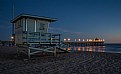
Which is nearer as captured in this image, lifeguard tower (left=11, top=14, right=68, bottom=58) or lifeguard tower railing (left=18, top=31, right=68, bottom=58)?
lifeguard tower railing (left=18, top=31, right=68, bottom=58)

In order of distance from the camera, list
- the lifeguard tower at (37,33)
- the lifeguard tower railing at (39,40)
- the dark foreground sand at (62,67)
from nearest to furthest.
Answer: the dark foreground sand at (62,67)
the lifeguard tower railing at (39,40)
the lifeguard tower at (37,33)

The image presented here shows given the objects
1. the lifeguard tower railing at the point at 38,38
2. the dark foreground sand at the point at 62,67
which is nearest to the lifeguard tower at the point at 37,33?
the lifeguard tower railing at the point at 38,38

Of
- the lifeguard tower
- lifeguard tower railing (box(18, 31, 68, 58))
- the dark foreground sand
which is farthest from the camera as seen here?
the lifeguard tower

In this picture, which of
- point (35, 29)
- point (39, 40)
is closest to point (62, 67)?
point (39, 40)

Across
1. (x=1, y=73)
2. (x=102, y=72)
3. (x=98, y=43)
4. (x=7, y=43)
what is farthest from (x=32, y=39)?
(x=98, y=43)

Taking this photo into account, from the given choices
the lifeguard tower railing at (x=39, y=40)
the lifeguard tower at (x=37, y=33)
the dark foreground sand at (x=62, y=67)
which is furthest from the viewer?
the lifeguard tower at (x=37, y=33)

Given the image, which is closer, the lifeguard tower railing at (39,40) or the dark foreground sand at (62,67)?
the dark foreground sand at (62,67)

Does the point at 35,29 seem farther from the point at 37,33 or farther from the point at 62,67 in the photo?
the point at 62,67

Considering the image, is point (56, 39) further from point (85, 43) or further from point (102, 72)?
point (85, 43)

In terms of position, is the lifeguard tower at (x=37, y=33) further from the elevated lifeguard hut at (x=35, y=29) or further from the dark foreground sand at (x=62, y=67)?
the dark foreground sand at (x=62, y=67)

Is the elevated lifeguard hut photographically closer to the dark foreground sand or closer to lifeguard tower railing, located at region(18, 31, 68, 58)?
lifeguard tower railing, located at region(18, 31, 68, 58)

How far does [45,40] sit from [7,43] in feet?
104

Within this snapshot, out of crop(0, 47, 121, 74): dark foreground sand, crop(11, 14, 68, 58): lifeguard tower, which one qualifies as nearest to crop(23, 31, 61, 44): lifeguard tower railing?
crop(11, 14, 68, 58): lifeguard tower

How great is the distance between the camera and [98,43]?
11812 cm
